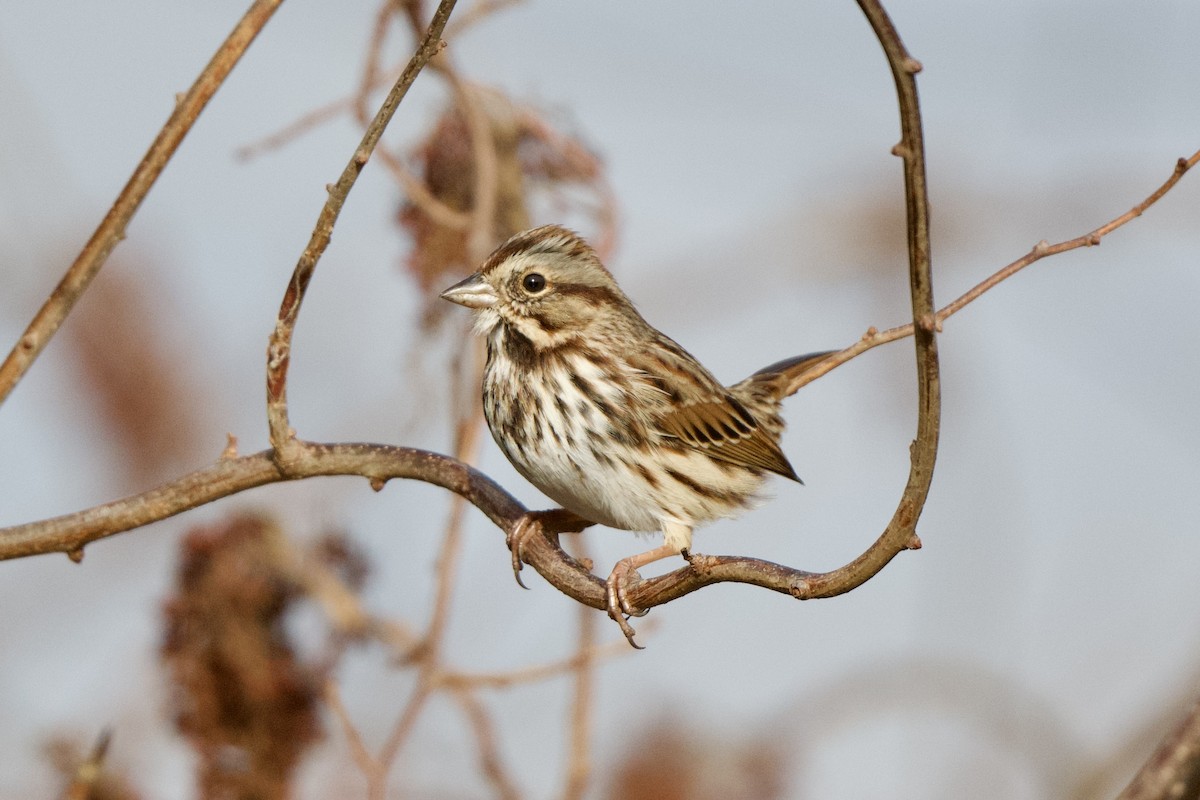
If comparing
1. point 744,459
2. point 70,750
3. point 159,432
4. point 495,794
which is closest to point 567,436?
point 744,459

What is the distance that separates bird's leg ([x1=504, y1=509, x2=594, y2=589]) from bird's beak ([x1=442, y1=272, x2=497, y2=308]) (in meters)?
0.69

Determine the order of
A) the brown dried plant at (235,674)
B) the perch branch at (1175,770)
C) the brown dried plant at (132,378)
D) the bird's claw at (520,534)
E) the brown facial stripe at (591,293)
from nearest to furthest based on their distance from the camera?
1. the perch branch at (1175,770)
2. the bird's claw at (520,534)
3. the brown facial stripe at (591,293)
4. the brown dried plant at (235,674)
5. the brown dried plant at (132,378)

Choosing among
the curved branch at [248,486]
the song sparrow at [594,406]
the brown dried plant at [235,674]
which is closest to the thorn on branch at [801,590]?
the curved branch at [248,486]

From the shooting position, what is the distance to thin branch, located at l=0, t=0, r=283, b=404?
2.72 metres

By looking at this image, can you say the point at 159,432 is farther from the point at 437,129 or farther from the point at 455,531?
the point at 455,531

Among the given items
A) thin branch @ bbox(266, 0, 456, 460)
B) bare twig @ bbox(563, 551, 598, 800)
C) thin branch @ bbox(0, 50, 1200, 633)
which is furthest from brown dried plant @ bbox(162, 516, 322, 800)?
thin branch @ bbox(266, 0, 456, 460)

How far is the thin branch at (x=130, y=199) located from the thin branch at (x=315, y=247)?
0.29 m

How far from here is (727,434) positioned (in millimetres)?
4961

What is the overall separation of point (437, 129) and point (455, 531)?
2130 millimetres

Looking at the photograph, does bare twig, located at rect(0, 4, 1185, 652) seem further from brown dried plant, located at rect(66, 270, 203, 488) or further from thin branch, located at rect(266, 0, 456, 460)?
brown dried plant, located at rect(66, 270, 203, 488)

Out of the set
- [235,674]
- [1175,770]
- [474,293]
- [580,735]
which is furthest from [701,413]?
[1175,770]

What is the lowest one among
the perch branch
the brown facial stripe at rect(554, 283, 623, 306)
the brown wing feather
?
the perch branch

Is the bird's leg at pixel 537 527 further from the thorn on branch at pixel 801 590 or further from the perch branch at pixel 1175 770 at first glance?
the perch branch at pixel 1175 770

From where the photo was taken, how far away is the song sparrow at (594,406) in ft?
14.2
